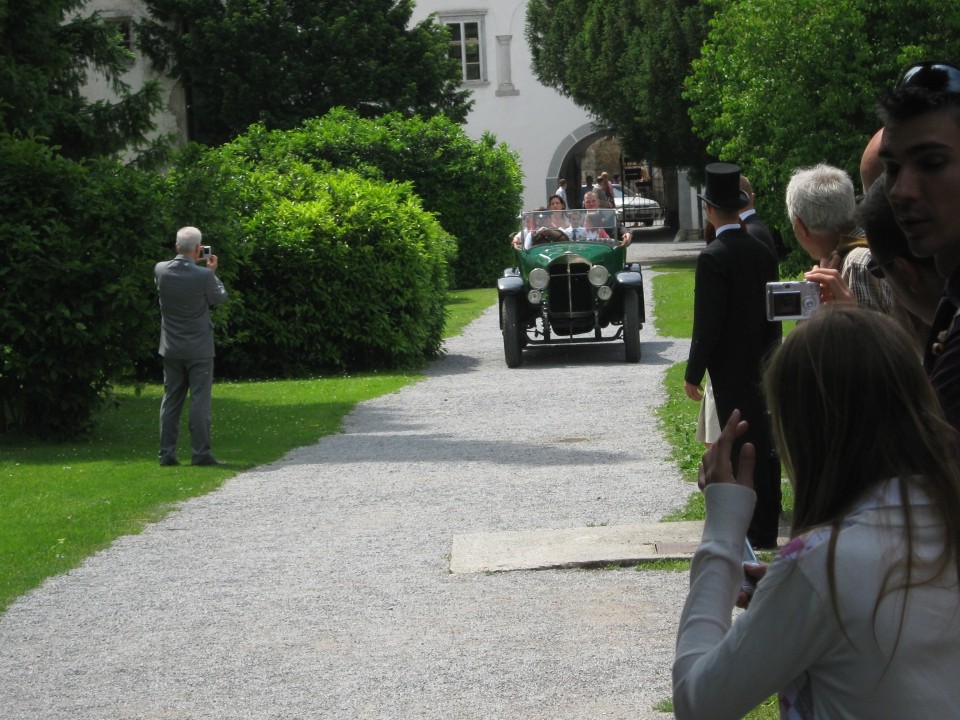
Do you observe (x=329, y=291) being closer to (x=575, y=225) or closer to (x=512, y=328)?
(x=512, y=328)

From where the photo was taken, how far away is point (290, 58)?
3962 cm

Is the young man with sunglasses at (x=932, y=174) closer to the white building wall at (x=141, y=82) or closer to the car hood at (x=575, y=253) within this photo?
the car hood at (x=575, y=253)

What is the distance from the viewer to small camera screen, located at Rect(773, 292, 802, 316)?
4.54 metres

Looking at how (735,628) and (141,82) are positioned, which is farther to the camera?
(141,82)

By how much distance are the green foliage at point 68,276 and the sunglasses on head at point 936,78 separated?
11.6m

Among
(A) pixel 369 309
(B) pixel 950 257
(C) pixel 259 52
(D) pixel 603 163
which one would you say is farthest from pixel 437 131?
(D) pixel 603 163

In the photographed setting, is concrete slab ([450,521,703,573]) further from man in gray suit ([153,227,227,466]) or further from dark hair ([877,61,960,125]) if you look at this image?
dark hair ([877,61,960,125])

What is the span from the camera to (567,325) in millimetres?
18766

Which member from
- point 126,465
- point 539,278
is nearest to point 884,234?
point 126,465

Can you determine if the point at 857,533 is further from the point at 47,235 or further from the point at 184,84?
the point at 184,84

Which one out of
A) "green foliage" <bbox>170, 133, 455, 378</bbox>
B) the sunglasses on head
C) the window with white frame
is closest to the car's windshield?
"green foliage" <bbox>170, 133, 455, 378</bbox>

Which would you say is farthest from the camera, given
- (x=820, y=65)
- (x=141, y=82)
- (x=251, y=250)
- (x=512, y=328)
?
(x=141, y=82)

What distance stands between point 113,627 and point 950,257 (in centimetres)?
521

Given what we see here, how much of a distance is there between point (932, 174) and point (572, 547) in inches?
220
